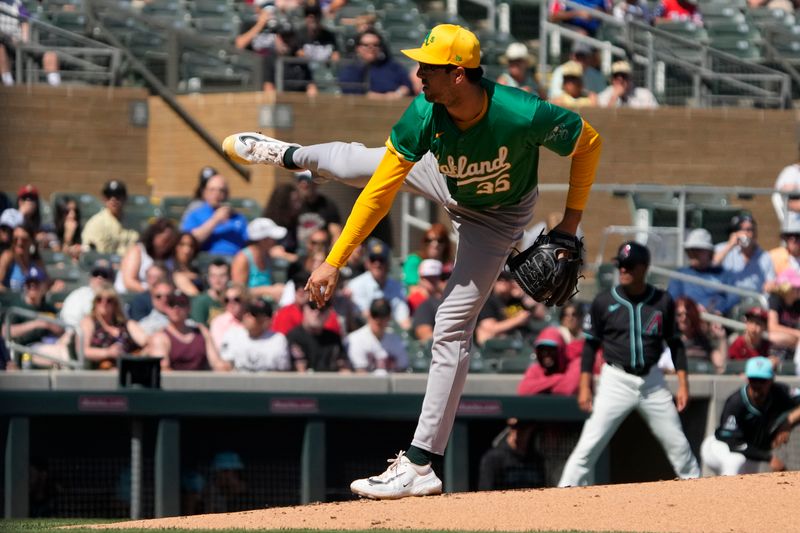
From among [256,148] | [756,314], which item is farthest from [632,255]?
[256,148]

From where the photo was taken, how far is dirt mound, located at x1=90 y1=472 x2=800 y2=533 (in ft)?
21.4

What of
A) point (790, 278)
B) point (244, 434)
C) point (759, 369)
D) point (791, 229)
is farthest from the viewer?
point (791, 229)

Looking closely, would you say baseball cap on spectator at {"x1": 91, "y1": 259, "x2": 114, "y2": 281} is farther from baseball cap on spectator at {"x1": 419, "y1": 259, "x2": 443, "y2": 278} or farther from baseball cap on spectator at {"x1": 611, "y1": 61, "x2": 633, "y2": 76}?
baseball cap on spectator at {"x1": 611, "y1": 61, "x2": 633, "y2": 76}

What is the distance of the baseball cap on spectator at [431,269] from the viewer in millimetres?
12016

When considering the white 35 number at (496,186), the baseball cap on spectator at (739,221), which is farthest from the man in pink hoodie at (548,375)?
the white 35 number at (496,186)

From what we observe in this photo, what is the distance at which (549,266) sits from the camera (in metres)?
6.94

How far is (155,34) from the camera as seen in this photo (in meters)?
15.2

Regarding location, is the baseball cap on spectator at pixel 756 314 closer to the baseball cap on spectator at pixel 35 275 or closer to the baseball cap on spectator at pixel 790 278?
the baseball cap on spectator at pixel 790 278

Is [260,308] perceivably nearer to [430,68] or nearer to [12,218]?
[12,218]

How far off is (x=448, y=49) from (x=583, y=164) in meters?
0.87

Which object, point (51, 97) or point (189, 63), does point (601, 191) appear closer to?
point (189, 63)

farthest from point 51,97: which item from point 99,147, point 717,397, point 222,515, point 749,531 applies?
point 749,531

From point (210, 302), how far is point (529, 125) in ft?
18.0

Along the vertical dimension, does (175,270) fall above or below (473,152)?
below
